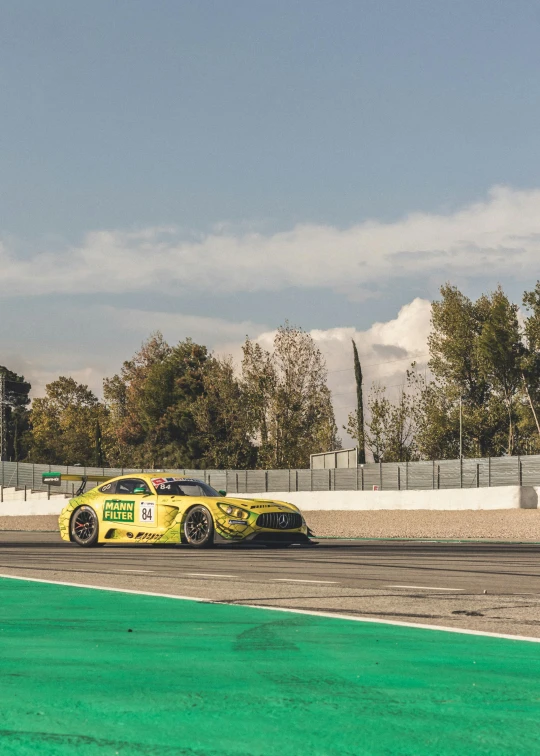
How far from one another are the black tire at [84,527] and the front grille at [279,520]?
3.10 m

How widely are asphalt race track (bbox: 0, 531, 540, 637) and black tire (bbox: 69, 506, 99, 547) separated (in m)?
0.92

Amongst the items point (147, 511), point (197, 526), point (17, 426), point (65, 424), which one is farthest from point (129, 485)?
point (17, 426)

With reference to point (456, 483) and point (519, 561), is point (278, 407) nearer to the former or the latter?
point (456, 483)

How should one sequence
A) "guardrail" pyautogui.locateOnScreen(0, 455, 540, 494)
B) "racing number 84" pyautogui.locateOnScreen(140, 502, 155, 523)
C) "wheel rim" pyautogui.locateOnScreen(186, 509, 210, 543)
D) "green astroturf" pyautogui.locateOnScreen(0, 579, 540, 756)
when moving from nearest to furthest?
"green astroturf" pyautogui.locateOnScreen(0, 579, 540, 756), "wheel rim" pyautogui.locateOnScreen(186, 509, 210, 543), "racing number 84" pyautogui.locateOnScreen(140, 502, 155, 523), "guardrail" pyautogui.locateOnScreen(0, 455, 540, 494)

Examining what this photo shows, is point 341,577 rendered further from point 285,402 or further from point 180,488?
point 285,402

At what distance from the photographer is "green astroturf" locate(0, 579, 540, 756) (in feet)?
11.8

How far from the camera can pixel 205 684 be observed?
4570 mm

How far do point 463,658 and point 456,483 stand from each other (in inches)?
1601

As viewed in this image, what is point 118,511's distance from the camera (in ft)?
56.7

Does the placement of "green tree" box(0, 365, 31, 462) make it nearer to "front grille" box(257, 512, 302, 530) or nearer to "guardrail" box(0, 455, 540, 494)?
"guardrail" box(0, 455, 540, 494)

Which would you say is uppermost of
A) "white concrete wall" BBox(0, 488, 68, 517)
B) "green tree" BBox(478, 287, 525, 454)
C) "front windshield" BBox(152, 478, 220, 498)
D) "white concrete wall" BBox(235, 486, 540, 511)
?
"green tree" BBox(478, 287, 525, 454)

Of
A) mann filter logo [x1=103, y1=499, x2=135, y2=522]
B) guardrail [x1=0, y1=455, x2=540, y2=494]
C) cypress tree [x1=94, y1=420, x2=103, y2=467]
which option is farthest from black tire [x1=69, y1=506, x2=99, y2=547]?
cypress tree [x1=94, y1=420, x2=103, y2=467]

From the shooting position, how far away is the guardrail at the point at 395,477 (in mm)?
42312

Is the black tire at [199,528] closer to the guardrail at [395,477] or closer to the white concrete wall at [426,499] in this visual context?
the white concrete wall at [426,499]
